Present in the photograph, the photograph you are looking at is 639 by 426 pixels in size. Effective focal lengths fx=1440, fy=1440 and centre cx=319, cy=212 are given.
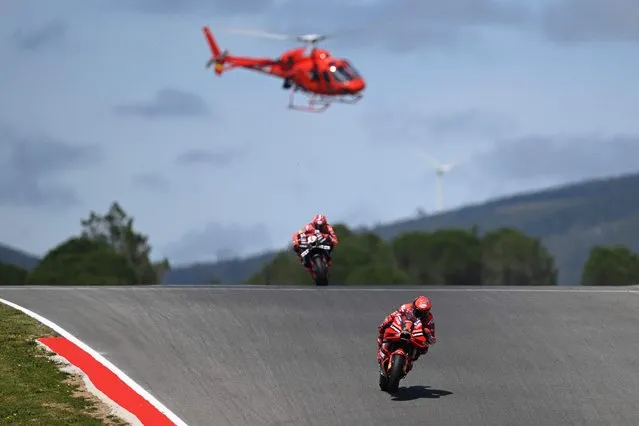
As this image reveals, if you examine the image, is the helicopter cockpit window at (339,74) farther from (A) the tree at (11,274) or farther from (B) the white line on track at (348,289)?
(A) the tree at (11,274)

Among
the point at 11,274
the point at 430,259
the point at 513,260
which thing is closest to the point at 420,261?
the point at 430,259

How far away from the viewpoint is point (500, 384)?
24.3 meters

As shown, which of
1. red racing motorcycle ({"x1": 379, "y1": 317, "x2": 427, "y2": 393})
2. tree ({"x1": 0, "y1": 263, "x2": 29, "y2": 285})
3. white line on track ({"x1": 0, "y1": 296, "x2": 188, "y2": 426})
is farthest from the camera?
tree ({"x1": 0, "y1": 263, "x2": 29, "y2": 285})

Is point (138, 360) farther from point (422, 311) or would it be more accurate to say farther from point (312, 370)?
point (422, 311)

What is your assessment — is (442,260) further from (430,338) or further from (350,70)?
(430,338)

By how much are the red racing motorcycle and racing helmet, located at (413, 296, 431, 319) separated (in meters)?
0.12

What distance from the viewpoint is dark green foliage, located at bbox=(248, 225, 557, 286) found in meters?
168

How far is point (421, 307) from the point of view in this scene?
885 inches

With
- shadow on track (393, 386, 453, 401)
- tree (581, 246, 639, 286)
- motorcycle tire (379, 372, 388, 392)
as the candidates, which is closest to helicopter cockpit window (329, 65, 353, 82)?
shadow on track (393, 386, 453, 401)

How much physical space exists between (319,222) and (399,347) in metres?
15.7

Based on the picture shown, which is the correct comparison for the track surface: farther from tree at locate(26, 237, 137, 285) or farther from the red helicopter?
tree at locate(26, 237, 137, 285)

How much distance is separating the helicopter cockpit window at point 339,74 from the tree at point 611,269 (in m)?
118

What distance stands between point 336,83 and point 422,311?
3756 centimetres

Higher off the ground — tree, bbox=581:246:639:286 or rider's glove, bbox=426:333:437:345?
tree, bbox=581:246:639:286
